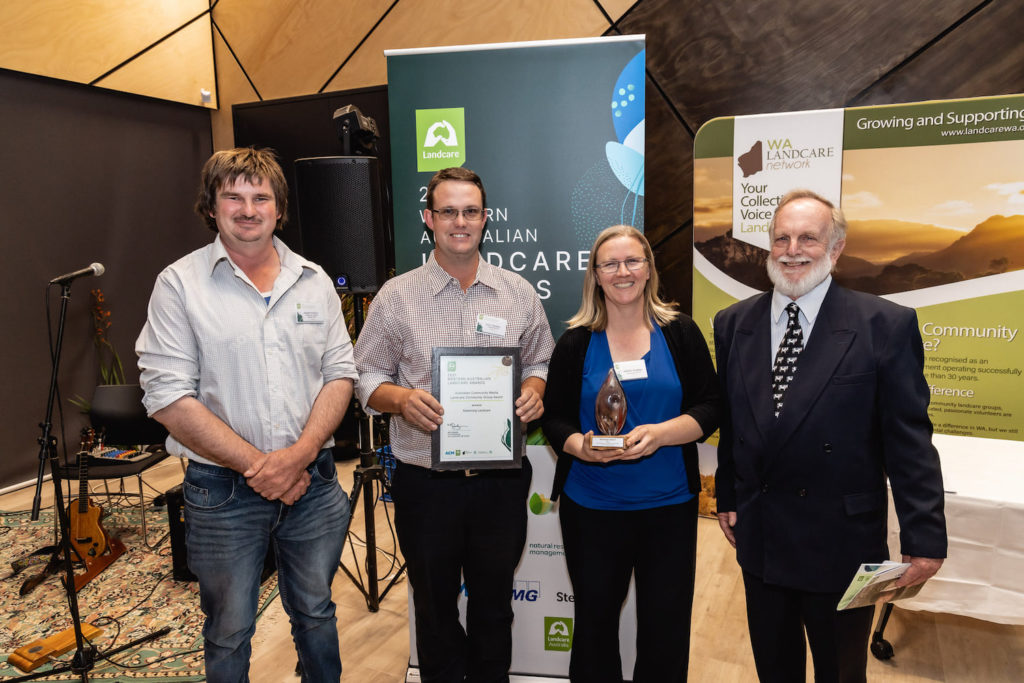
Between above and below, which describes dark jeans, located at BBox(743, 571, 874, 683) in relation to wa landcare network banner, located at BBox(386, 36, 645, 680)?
below

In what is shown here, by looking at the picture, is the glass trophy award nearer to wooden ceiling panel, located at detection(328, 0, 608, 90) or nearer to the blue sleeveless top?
the blue sleeveless top

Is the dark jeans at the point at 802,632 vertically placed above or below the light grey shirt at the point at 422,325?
below

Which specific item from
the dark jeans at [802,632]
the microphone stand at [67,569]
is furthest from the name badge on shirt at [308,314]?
the dark jeans at [802,632]

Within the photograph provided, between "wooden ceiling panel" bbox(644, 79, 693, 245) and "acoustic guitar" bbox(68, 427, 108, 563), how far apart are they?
4.03 metres

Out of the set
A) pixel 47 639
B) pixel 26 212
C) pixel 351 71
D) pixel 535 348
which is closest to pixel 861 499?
pixel 535 348

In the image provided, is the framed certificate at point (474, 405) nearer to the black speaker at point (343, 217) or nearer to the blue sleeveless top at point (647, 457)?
the blue sleeveless top at point (647, 457)

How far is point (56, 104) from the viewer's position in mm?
5000

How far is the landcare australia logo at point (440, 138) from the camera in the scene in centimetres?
244

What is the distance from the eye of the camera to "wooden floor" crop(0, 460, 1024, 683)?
260 centimetres

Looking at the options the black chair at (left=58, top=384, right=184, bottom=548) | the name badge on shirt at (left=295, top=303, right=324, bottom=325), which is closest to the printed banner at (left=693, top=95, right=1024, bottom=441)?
the name badge on shirt at (left=295, top=303, right=324, bottom=325)

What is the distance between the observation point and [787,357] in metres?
1.63

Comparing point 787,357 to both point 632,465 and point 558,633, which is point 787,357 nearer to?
point 632,465

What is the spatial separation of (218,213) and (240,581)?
105 cm

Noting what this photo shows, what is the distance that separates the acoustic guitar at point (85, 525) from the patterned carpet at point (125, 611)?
148 mm
